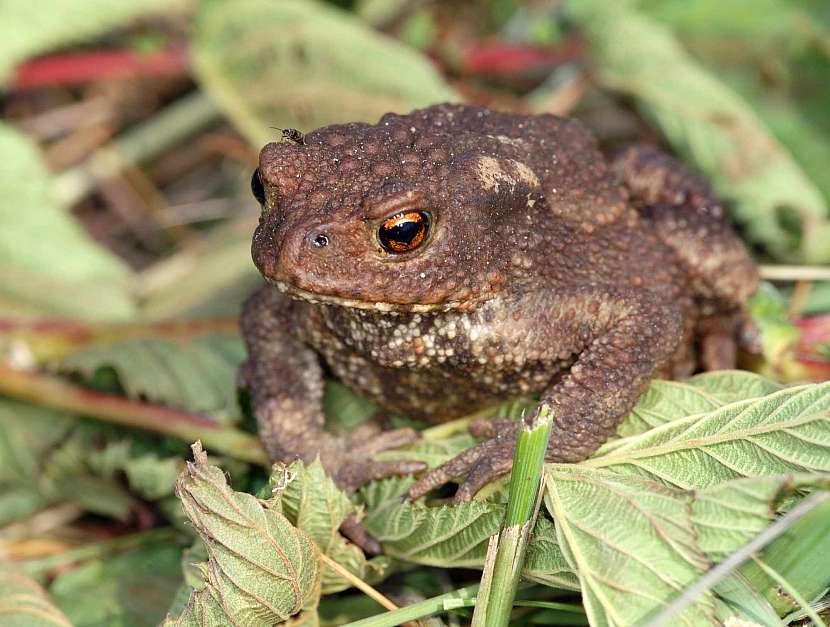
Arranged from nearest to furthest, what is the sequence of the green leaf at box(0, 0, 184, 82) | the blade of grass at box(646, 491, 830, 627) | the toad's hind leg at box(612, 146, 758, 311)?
1. the blade of grass at box(646, 491, 830, 627)
2. the toad's hind leg at box(612, 146, 758, 311)
3. the green leaf at box(0, 0, 184, 82)

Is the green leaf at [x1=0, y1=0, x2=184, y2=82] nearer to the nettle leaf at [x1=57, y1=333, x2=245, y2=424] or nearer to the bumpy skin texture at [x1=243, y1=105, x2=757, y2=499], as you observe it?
the nettle leaf at [x1=57, y1=333, x2=245, y2=424]

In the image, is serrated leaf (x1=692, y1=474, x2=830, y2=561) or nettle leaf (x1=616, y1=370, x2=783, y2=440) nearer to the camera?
serrated leaf (x1=692, y1=474, x2=830, y2=561)

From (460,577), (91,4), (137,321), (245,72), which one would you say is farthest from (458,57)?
(460,577)

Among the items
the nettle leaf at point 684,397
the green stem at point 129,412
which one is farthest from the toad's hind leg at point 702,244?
the green stem at point 129,412

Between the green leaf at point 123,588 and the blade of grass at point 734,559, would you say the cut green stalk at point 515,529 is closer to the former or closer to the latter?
the blade of grass at point 734,559

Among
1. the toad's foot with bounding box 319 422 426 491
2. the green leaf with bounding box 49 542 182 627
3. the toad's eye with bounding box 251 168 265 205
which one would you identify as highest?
the toad's eye with bounding box 251 168 265 205

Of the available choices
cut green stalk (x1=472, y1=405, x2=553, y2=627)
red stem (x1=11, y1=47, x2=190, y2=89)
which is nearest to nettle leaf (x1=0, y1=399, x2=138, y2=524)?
cut green stalk (x1=472, y1=405, x2=553, y2=627)
